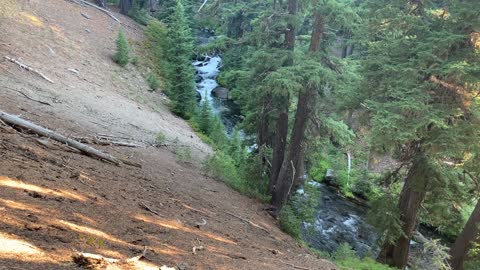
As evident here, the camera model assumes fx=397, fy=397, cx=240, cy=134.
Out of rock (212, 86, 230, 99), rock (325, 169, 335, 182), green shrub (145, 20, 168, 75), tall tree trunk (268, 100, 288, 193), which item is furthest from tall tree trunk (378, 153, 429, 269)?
rock (212, 86, 230, 99)

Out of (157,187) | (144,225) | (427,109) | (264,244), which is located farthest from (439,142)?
(144,225)

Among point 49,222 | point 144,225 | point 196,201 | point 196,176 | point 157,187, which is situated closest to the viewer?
point 49,222

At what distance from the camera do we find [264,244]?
8617 millimetres

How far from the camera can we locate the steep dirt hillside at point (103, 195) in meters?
4.41

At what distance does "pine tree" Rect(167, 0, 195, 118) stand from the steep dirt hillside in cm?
427

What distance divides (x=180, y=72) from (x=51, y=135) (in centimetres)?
1588

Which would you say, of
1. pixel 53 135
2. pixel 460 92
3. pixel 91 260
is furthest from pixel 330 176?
pixel 91 260

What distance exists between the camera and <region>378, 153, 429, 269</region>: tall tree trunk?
1105cm

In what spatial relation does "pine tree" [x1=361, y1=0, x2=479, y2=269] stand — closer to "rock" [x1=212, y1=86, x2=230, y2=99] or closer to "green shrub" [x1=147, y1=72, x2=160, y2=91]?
"green shrub" [x1=147, y1=72, x2=160, y2=91]

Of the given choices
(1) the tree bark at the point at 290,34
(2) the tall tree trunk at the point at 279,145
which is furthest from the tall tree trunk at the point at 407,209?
(1) the tree bark at the point at 290,34

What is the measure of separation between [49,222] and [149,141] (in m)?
9.25

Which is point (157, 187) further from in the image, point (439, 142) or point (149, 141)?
point (439, 142)

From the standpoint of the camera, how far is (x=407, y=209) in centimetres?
1207

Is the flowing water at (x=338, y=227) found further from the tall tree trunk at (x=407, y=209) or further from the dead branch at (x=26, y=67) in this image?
the dead branch at (x=26, y=67)
